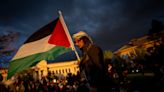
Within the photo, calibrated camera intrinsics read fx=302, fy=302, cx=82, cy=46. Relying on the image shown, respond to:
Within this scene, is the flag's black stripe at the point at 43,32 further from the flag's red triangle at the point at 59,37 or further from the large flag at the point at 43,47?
the flag's red triangle at the point at 59,37

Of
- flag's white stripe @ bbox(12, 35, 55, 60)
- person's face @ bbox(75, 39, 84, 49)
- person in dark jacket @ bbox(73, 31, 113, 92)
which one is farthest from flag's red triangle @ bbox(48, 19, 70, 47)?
person in dark jacket @ bbox(73, 31, 113, 92)

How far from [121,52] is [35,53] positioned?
108m

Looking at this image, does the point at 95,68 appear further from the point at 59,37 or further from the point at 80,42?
the point at 59,37

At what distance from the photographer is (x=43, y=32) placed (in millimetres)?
7336

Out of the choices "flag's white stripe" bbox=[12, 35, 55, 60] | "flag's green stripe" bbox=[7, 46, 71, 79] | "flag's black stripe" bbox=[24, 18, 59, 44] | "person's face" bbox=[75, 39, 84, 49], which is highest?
"flag's black stripe" bbox=[24, 18, 59, 44]

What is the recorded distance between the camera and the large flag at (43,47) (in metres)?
6.77

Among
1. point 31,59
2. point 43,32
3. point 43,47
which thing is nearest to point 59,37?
point 43,47

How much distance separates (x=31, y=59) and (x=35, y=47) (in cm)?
34

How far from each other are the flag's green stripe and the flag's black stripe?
1.46 ft

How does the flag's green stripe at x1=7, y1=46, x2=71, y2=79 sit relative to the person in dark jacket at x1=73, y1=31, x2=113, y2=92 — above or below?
above

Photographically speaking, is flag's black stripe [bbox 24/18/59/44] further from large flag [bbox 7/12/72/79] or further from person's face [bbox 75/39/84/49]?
person's face [bbox 75/39/84/49]

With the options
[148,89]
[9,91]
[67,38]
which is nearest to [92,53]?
[67,38]

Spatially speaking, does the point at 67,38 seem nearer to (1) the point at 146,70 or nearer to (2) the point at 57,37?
(2) the point at 57,37

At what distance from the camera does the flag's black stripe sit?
283 inches
